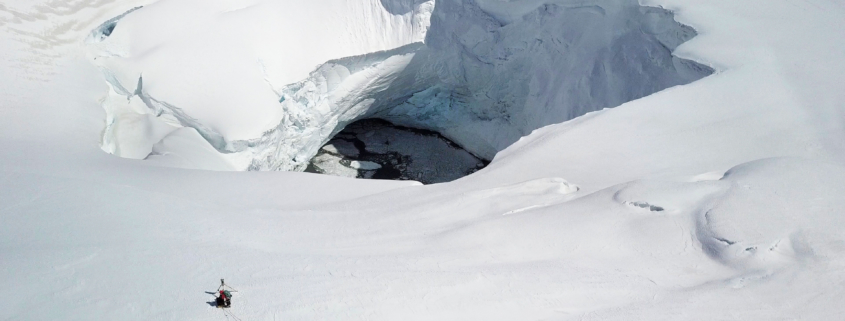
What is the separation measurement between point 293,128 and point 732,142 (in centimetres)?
554

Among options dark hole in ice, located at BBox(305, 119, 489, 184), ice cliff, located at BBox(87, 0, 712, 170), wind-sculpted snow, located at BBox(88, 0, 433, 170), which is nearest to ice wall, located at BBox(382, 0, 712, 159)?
ice cliff, located at BBox(87, 0, 712, 170)

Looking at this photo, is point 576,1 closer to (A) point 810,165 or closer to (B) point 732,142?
(B) point 732,142

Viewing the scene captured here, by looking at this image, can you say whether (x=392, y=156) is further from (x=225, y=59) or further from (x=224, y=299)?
(x=224, y=299)

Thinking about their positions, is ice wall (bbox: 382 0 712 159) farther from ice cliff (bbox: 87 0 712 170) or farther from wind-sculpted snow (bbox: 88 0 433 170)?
wind-sculpted snow (bbox: 88 0 433 170)

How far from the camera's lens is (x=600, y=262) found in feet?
14.5

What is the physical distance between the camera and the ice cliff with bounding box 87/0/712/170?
756 cm

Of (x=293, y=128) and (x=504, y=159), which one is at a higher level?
(x=504, y=159)

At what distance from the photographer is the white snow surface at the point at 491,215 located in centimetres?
383

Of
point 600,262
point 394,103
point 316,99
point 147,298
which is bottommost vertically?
point 394,103

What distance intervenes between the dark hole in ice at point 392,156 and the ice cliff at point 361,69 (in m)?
0.21

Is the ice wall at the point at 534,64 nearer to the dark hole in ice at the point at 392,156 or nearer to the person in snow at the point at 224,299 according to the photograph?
the dark hole in ice at the point at 392,156

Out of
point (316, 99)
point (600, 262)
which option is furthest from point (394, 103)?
point (600, 262)

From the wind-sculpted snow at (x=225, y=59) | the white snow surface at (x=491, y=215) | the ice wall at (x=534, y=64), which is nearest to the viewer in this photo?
the white snow surface at (x=491, y=215)

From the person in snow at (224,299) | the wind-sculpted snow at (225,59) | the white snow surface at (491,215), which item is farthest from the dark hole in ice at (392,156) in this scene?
the person in snow at (224,299)
